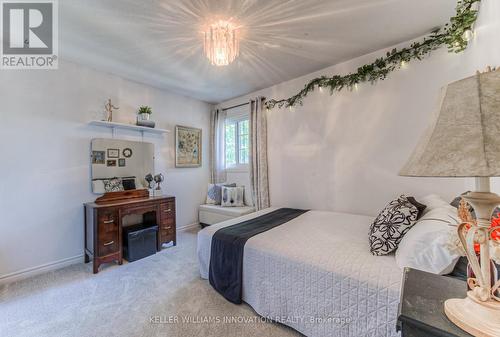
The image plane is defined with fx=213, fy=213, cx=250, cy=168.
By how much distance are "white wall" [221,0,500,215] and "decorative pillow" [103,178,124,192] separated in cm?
231

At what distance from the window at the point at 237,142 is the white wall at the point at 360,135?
22.9 inches

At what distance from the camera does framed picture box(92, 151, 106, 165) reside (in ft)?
9.37

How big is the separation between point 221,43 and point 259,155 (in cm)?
198

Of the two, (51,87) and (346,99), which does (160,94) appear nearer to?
(51,87)

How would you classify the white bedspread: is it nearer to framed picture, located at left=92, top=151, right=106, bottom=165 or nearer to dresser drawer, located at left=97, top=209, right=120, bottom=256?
dresser drawer, located at left=97, top=209, right=120, bottom=256

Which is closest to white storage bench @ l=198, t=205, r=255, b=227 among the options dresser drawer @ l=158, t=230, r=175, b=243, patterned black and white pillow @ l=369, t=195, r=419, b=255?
dresser drawer @ l=158, t=230, r=175, b=243

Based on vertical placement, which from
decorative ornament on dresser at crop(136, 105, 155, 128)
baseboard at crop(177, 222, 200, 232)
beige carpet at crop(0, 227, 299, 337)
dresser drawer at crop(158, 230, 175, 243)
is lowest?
beige carpet at crop(0, 227, 299, 337)

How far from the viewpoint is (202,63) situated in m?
2.72

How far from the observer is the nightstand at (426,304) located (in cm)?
66

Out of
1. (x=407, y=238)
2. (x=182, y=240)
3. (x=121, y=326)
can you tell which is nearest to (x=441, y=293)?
(x=407, y=238)

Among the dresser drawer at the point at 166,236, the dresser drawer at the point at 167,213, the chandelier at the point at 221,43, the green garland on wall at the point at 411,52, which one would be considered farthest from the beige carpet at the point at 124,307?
the green garland on wall at the point at 411,52

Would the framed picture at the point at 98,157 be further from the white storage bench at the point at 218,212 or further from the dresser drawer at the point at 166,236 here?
the white storage bench at the point at 218,212

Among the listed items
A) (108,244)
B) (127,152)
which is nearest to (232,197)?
(127,152)

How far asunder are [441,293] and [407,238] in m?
Result: 0.60
